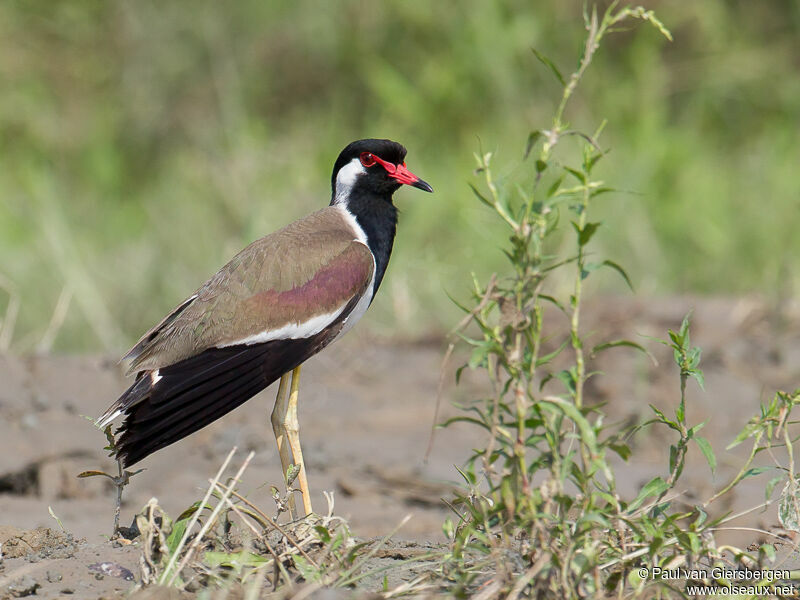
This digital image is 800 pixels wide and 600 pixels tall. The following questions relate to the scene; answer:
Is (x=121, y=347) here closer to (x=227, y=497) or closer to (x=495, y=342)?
(x=227, y=497)

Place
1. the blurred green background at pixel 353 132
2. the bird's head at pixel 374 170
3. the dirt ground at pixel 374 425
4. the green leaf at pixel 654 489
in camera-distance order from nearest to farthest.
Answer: the green leaf at pixel 654 489
the bird's head at pixel 374 170
the dirt ground at pixel 374 425
the blurred green background at pixel 353 132

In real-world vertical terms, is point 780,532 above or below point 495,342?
below

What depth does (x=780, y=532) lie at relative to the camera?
3.08 meters

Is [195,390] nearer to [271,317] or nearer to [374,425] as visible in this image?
[271,317]

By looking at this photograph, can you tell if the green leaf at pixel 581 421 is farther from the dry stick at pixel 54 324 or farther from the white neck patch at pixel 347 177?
the dry stick at pixel 54 324

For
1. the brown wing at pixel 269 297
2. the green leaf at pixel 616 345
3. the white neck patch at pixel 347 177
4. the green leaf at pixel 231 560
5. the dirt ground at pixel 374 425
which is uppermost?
the white neck patch at pixel 347 177

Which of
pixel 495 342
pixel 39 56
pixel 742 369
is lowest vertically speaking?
pixel 742 369

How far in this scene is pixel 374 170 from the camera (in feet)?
14.4

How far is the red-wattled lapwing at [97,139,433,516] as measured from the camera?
12.0 feet

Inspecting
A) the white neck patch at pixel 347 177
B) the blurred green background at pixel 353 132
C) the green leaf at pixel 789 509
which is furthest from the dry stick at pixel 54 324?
the green leaf at pixel 789 509

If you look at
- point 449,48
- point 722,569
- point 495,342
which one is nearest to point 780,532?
point 722,569

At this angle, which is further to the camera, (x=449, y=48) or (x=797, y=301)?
(x=449, y=48)

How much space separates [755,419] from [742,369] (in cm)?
Answer: 351

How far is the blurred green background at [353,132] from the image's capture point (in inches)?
281
